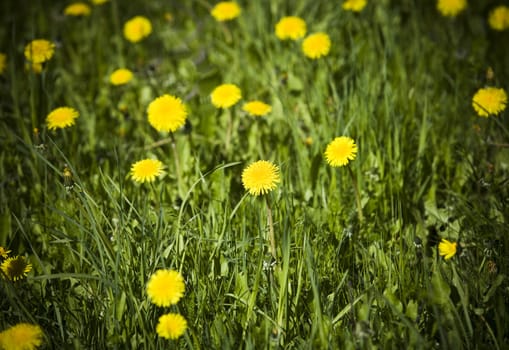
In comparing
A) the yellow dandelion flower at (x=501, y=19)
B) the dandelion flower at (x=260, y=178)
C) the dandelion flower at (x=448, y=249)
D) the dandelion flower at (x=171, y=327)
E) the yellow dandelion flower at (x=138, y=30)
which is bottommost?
the dandelion flower at (x=171, y=327)

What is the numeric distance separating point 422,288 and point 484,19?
203 cm

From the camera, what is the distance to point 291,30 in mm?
2451

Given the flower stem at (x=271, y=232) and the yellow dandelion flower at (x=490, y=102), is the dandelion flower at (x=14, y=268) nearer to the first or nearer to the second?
the flower stem at (x=271, y=232)

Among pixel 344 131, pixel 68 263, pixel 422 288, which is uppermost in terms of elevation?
pixel 344 131

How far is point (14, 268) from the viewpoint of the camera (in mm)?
1506

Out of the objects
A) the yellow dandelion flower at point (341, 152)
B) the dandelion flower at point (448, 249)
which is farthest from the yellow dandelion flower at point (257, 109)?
the dandelion flower at point (448, 249)

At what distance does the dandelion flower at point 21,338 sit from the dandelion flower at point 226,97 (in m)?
1.08

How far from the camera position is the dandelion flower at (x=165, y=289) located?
1306mm

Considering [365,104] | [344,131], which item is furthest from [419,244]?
[365,104]

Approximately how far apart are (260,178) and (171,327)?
0.51 m

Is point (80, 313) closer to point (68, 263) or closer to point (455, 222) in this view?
point (68, 263)

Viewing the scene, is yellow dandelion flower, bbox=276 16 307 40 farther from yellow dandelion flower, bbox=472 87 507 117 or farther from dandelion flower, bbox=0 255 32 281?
dandelion flower, bbox=0 255 32 281

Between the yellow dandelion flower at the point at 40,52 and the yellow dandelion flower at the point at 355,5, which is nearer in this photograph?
the yellow dandelion flower at the point at 40,52

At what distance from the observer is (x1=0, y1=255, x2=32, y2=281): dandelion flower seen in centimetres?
150
